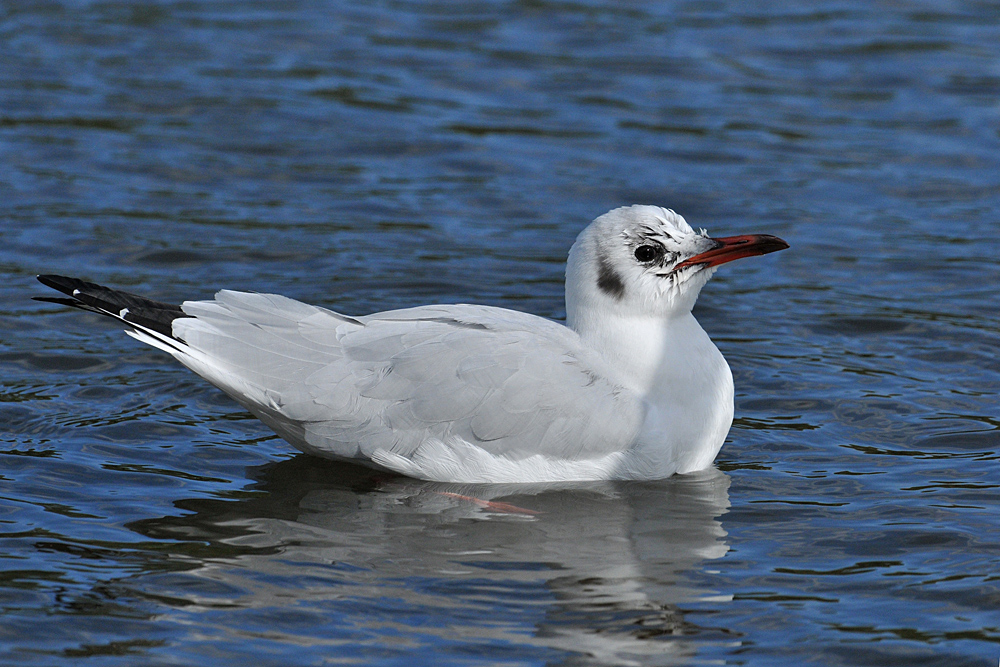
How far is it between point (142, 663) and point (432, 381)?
82.1 inches

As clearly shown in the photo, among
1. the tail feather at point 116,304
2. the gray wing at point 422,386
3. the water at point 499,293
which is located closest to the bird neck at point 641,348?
the gray wing at point 422,386

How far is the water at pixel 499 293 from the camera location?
5754 millimetres

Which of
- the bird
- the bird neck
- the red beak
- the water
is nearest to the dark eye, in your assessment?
the bird

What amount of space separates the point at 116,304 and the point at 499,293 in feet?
11.1

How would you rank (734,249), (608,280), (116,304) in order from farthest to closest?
1. (608,280)
2. (734,249)
3. (116,304)

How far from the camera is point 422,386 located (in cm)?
686

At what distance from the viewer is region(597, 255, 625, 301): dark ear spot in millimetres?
7059

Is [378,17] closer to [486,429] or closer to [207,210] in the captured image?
[207,210]

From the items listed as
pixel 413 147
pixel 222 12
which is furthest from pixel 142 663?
pixel 222 12

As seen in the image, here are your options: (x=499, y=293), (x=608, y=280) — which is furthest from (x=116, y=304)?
(x=499, y=293)

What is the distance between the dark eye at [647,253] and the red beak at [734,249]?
4.5 inches

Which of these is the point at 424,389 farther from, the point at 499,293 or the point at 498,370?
the point at 499,293

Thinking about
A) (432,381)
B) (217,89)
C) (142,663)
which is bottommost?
(142,663)

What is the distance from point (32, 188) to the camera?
11.0 metres
